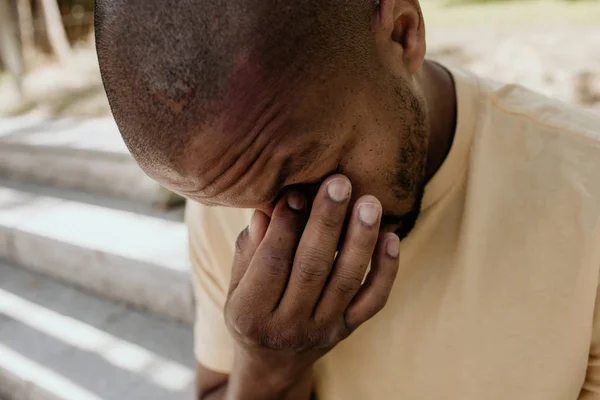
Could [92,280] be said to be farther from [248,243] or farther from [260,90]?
[260,90]

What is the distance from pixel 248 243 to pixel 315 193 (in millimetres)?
208

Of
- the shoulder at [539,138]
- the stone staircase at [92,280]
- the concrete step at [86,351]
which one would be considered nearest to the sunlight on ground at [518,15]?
the stone staircase at [92,280]

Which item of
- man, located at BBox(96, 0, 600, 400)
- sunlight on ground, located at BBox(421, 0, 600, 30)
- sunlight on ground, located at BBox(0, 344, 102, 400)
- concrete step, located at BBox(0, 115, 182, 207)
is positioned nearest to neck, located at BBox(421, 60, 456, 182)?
man, located at BBox(96, 0, 600, 400)

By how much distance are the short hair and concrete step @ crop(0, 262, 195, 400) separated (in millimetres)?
1753

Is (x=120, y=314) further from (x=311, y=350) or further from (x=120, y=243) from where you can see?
(x=311, y=350)

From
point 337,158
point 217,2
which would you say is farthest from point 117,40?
point 337,158

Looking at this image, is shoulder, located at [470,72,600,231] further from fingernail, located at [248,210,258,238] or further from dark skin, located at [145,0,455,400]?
fingernail, located at [248,210,258,238]

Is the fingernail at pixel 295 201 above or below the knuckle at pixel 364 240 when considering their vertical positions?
above

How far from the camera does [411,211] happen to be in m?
1.35

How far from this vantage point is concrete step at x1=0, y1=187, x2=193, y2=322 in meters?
2.85

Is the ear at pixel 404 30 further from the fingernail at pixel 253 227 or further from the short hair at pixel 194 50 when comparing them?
the fingernail at pixel 253 227

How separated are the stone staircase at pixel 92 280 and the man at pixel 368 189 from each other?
4.55 ft

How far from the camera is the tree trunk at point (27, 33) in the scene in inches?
277

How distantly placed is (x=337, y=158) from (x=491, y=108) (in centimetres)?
48
